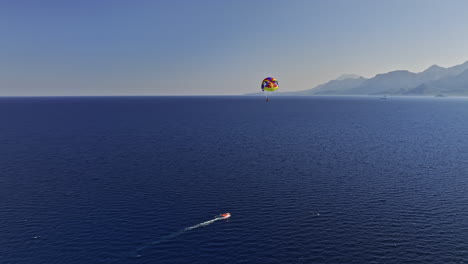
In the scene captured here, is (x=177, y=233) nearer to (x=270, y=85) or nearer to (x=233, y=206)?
(x=233, y=206)

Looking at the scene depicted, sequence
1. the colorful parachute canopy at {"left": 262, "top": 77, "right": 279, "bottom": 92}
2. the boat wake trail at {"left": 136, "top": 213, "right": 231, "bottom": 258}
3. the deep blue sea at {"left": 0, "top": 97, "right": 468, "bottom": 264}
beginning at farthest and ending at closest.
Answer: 1. the colorful parachute canopy at {"left": 262, "top": 77, "right": 279, "bottom": 92}
2. the boat wake trail at {"left": 136, "top": 213, "right": 231, "bottom": 258}
3. the deep blue sea at {"left": 0, "top": 97, "right": 468, "bottom": 264}

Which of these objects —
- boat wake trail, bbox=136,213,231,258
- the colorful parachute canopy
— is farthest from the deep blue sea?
the colorful parachute canopy

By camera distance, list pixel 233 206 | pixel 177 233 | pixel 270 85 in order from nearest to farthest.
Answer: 1. pixel 177 233
2. pixel 233 206
3. pixel 270 85

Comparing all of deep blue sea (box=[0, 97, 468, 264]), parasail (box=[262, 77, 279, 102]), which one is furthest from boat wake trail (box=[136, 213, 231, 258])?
parasail (box=[262, 77, 279, 102])

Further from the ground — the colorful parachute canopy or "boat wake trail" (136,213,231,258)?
the colorful parachute canopy

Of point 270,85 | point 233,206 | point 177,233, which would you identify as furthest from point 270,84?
point 177,233

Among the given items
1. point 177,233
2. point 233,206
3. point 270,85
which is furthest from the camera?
point 270,85

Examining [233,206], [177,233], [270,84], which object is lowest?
[177,233]

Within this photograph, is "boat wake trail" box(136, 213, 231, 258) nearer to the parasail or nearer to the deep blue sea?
the deep blue sea

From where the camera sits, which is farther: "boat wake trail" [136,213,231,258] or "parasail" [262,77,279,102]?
"parasail" [262,77,279,102]

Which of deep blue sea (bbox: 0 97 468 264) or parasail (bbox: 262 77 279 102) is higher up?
parasail (bbox: 262 77 279 102)

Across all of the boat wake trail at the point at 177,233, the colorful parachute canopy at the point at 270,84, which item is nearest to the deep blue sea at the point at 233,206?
the boat wake trail at the point at 177,233

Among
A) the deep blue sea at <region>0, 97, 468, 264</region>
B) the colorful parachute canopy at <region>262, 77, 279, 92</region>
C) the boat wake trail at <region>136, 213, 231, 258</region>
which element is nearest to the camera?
the deep blue sea at <region>0, 97, 468, 264</region>
